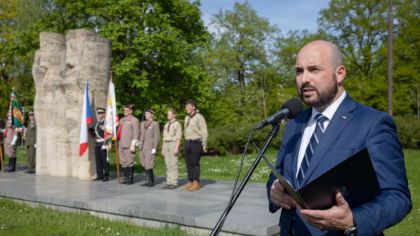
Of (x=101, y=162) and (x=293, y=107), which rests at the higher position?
(x=293, y=107)

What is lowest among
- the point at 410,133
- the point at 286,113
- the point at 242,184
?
the point at 242,184

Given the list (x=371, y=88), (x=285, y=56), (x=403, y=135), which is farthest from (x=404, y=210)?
(x=285, y=56)

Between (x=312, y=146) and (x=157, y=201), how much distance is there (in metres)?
6.74

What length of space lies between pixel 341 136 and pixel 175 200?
6.98 metres

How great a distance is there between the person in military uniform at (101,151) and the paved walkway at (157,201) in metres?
0.42

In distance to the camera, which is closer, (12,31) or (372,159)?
(372,159)

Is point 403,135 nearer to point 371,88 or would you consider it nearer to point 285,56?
point 371,88

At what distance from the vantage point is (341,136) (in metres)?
2.57

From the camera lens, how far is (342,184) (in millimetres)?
2176

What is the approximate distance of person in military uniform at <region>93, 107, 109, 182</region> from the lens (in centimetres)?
1287

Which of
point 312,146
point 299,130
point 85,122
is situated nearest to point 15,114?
point 85,122

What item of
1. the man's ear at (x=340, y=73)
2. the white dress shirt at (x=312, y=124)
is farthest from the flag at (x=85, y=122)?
the man's ear at (x=340, y=73)

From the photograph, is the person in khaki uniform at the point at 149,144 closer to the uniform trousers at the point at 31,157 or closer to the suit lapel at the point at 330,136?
the uniform trousers at the point at 31,157

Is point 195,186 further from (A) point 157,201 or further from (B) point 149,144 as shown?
(A) point 157,201
